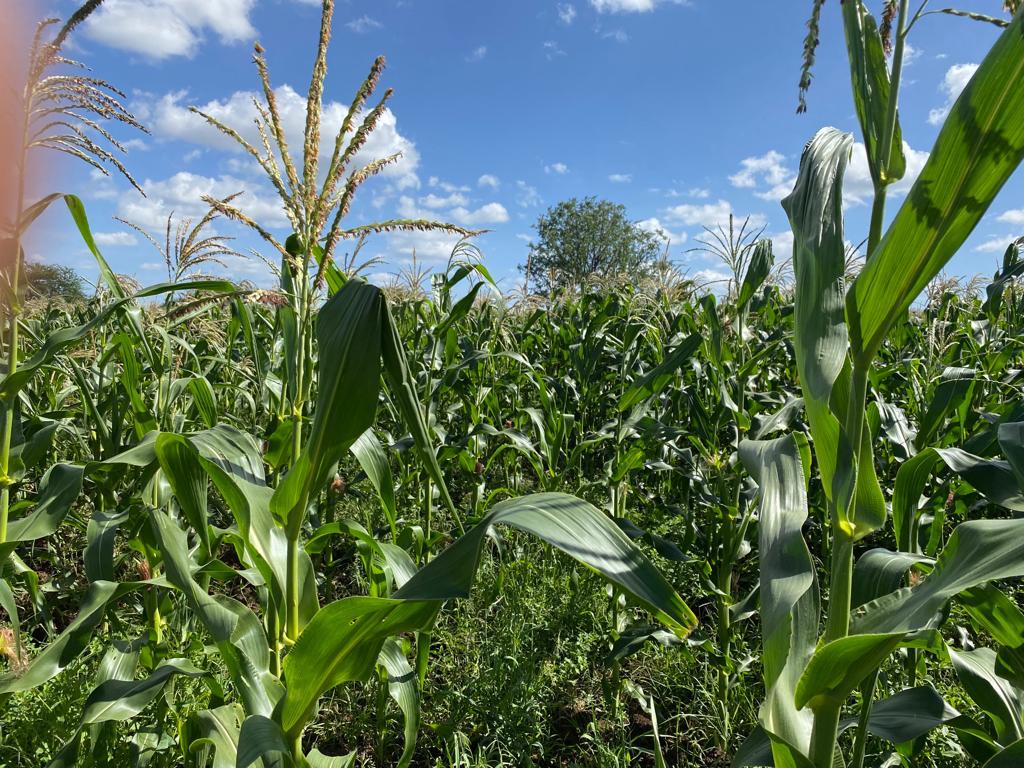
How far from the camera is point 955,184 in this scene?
33.6 inches

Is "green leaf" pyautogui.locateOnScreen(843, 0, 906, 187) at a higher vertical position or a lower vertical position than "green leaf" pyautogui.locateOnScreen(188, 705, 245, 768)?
higher

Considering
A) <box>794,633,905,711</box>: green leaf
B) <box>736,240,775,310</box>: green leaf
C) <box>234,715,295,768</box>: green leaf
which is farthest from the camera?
<box>736,240,775,310</box>: green leaf

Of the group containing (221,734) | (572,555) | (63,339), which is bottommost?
(221,734)

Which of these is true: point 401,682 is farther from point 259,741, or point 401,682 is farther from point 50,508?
point 50,508

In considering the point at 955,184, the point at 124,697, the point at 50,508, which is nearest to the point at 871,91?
the point at 955,184

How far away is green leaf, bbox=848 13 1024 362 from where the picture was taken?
2.60 feet

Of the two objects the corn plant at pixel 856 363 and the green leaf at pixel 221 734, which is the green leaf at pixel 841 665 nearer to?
the corn plant at pixel 856 363

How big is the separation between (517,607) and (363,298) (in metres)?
1.90

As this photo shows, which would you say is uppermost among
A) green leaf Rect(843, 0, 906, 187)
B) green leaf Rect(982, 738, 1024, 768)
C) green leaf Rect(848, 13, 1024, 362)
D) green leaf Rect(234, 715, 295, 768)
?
green leaf Rect(843, 0, 906, 187)

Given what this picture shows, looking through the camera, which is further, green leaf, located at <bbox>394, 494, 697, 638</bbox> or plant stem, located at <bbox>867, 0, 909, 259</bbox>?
plant stem, located at <bbox>867, 0, 909, 259</bbox>

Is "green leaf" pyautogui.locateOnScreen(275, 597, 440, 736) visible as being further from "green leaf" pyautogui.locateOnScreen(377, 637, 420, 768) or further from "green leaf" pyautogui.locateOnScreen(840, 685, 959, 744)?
"green leaf" pyautogui.locateOnScreen(840, 685, 959, 744)

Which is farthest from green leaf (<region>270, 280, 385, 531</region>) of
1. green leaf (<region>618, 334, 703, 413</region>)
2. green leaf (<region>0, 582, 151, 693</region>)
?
green leaf (<region>618, 334, 703, 413</region>)

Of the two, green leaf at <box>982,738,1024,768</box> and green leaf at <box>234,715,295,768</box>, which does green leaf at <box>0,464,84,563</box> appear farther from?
green leaf at <box>982,738,1024,768</box>

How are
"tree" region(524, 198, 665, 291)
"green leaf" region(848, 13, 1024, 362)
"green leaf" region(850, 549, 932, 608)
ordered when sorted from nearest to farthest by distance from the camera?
1. "green leaf" region(848, 13, 1024, 362)
2. "green leaf" region(850, 549, 932, 608)
3. "tree" region(524, 198, 665, 291)
